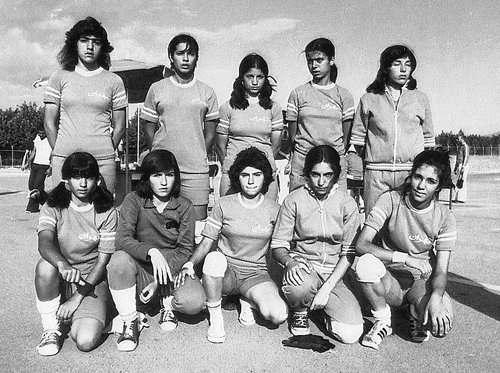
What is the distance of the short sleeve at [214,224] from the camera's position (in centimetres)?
374

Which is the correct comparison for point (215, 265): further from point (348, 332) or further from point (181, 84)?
point (181, 84)

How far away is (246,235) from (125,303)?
3.35ft

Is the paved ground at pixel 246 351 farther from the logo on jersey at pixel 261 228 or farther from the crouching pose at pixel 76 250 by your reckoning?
the logo on jersey at pixel 261 228

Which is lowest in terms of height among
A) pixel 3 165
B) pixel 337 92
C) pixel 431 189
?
pixel 3 165

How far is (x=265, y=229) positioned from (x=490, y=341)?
1.73 meters

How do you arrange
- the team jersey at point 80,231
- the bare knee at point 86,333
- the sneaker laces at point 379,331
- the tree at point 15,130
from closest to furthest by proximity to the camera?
the bare knee at point 86,333 < the sneaker laces at point 379,331 < the team jersey at point 80,231 < the tree at point 15,130

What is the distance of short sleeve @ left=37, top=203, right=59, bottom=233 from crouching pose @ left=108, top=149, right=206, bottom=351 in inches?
17.1

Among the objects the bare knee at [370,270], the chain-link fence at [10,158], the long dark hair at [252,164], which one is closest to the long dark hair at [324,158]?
the long dark hair at [252,164]

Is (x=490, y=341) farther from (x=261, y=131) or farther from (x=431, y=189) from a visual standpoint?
(x=261, y=131)

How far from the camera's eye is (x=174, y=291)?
355 centimetres

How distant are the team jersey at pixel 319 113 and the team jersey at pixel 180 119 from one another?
84 cm

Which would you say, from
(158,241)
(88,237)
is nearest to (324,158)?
(158,241)

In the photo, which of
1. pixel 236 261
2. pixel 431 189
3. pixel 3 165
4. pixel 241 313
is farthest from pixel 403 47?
pixel 3 165

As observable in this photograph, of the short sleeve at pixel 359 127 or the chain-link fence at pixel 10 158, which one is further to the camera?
the chain-link fence at pixel 10 158
